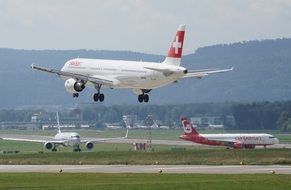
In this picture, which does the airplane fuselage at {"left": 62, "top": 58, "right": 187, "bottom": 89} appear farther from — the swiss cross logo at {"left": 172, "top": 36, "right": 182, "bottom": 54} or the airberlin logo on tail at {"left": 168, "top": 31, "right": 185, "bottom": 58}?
the swiss cross logo at {"left": 172, "top": 36, "right": 182, "bottom": 54}

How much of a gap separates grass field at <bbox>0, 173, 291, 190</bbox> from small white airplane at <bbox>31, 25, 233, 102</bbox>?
27.0 feet

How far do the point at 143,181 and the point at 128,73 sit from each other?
43.0 feet

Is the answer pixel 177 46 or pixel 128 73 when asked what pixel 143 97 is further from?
pixel 177 46

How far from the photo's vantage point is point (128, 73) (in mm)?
107062

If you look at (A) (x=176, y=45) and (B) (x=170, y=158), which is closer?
(A) (x=176, y=45)

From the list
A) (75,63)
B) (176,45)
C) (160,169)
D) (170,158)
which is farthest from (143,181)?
(170,158)

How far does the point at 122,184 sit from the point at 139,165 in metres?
39.8

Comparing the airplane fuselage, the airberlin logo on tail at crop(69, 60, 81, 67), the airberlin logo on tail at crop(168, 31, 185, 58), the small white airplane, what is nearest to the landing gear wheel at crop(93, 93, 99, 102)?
the small white airplane

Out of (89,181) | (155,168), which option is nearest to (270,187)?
(89,181)

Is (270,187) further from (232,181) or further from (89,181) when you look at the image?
(89,181)

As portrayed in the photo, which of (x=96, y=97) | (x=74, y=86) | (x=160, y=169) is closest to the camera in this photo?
(x=96, y=97)

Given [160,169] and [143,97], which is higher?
[143,97]

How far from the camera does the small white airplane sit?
349ft

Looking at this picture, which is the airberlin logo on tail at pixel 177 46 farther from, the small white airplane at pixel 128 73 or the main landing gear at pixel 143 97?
the main landing gear at pixel 143 97
